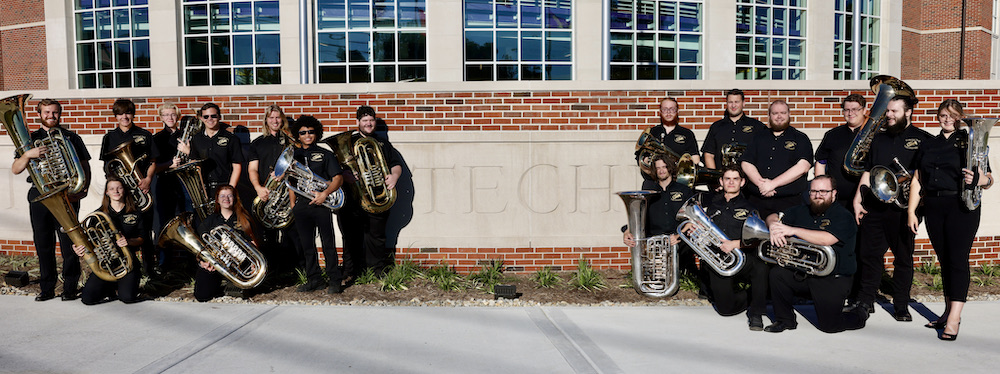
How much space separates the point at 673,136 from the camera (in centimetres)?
685

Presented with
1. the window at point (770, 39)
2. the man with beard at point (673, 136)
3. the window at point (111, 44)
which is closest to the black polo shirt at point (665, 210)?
the man with beard at point (673, 136)

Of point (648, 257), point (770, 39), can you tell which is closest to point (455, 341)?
point (648, 257)

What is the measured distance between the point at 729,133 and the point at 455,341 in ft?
11.2

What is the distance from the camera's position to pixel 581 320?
5738mm

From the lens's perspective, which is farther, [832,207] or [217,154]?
[217,154]

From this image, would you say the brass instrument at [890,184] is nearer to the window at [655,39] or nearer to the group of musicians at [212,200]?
the group of musicians at [212,200]

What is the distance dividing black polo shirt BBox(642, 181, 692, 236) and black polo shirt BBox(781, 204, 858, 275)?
111 centimetres

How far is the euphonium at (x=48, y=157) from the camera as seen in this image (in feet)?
20.3

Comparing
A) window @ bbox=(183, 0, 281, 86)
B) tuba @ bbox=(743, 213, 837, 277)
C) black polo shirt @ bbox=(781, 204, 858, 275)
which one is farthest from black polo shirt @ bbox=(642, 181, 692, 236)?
window @ bbox=(183, 0, 281, 86)

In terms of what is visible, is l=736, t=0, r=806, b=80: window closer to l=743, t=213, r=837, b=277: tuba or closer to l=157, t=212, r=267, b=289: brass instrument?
l=743, t=213, r=837, b=277: tuba

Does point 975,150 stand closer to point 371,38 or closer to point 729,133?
point 729,133

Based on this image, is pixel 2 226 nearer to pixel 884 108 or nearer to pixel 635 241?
pixel 635 241

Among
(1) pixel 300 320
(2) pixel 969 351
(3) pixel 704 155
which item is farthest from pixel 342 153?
(2) pixel 969 351

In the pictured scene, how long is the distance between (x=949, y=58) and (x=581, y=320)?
19151 millimetres
